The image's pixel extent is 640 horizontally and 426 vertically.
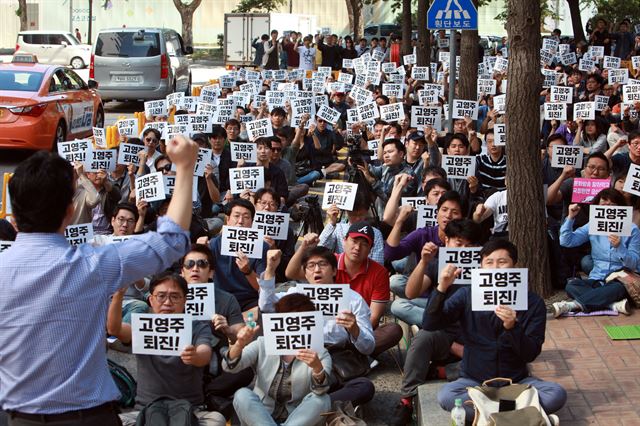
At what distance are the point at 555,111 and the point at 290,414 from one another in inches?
374

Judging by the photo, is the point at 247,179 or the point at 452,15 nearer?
the point at 247,179

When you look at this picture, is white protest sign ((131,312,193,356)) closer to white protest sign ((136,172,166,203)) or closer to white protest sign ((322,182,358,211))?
white protest sign ((322,182,358,211))

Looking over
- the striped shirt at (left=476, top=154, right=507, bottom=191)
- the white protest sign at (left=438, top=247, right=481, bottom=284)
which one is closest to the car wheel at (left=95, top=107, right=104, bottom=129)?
the striped shirt at (left=476, top=154, right=507, bottom=191)

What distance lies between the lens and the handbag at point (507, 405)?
595cm

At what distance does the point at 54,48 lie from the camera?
138 ft

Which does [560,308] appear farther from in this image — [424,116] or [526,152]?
[424,116]

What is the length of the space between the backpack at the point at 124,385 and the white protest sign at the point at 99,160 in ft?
14.4

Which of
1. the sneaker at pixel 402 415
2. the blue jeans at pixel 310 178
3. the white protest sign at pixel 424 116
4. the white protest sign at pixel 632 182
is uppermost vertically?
the white protest sign at pixel 424 116

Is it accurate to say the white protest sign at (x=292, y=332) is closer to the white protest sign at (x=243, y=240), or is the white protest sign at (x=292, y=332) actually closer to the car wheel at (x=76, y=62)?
the white protest sign at (x=243, y=240)

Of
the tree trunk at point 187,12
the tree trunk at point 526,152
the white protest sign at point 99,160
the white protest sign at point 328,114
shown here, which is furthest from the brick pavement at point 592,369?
the tree trunk at point 187,12

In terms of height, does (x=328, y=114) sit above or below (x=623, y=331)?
above

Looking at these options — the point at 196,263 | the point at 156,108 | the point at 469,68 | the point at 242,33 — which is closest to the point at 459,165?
the point at 196,263

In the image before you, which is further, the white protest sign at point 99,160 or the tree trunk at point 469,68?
the tree trunk at point 469,68

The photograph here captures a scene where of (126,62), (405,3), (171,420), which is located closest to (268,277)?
(171,420)
